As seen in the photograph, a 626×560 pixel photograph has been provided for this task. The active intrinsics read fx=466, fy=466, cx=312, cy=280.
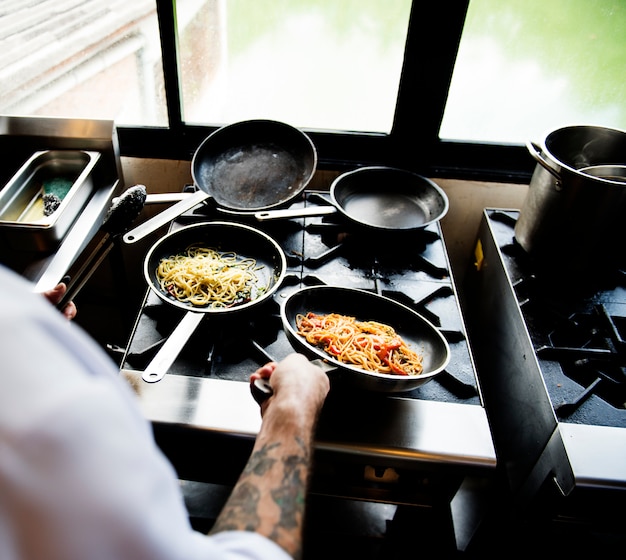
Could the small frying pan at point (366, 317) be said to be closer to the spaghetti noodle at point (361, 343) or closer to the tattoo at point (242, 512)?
the spaghetti noodle at point (361, 343)

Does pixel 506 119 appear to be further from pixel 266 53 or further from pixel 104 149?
pixel 104 149

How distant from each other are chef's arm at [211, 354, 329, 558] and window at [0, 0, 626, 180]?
1.28 m

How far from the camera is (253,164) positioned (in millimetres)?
1923

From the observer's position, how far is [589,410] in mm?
1254

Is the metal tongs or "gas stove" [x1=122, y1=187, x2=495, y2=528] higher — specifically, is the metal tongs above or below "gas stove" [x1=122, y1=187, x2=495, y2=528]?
above

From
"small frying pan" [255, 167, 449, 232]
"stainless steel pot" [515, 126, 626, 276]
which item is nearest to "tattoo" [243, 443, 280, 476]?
"small frying pan" [255, 167, 449, 232]

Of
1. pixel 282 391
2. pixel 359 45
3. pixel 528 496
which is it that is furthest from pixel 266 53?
pixel 528 496

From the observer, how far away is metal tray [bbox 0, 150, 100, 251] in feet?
4.90

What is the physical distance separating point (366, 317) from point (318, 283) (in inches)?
8.0

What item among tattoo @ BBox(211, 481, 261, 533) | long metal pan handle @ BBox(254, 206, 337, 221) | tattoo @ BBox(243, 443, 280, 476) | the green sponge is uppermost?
tattoo @ BBox(211, 481, 261, 533)

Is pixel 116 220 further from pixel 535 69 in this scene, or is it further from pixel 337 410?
pixel 535 69

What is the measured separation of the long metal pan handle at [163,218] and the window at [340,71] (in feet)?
1.71

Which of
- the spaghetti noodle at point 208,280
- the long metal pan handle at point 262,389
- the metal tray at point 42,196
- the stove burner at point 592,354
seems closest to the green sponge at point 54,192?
the metal tray at point 42,196

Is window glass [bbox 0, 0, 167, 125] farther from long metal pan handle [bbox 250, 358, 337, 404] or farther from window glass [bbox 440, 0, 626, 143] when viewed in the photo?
long metal pan handle [bbox 250, 358, 337, 404]
